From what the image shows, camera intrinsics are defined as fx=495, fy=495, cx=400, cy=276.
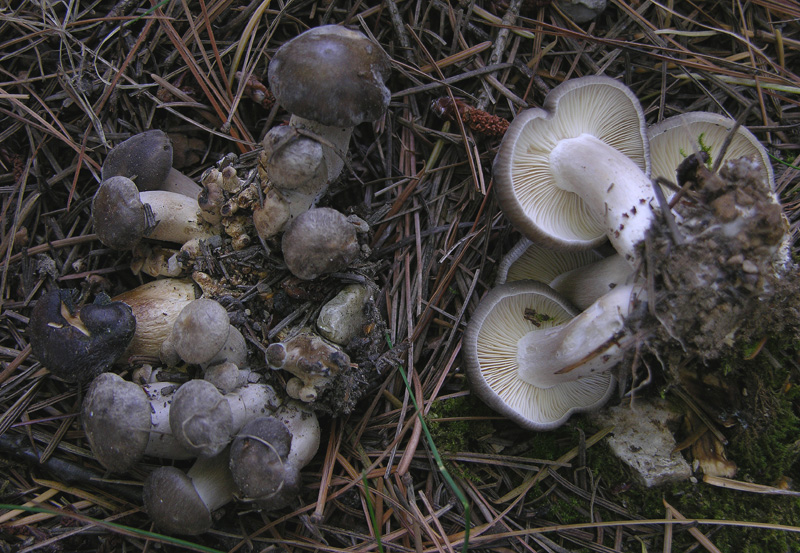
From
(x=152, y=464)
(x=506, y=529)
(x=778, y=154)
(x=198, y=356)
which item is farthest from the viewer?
(x=778, y=154)

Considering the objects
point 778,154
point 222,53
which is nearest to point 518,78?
point 778,154

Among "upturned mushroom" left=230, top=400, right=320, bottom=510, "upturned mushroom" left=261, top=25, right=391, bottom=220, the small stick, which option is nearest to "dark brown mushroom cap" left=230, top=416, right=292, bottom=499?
"upturned mushroom" left=230, top=400, right=320, bottom=510

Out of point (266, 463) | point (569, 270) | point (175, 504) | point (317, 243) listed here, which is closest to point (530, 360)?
point (569, 270)

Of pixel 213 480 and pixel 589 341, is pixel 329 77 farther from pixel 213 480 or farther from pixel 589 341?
pixel 213 480

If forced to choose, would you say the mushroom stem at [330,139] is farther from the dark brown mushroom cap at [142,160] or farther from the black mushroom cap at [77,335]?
the black mushroom cap at [77,335]

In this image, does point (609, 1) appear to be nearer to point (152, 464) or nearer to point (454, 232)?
point (454, 232)

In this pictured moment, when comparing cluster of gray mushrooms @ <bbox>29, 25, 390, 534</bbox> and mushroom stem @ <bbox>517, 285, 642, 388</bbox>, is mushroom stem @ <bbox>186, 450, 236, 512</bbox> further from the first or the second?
mushroom stem @ <bbox>517, 285, 642, 388</bbox>
